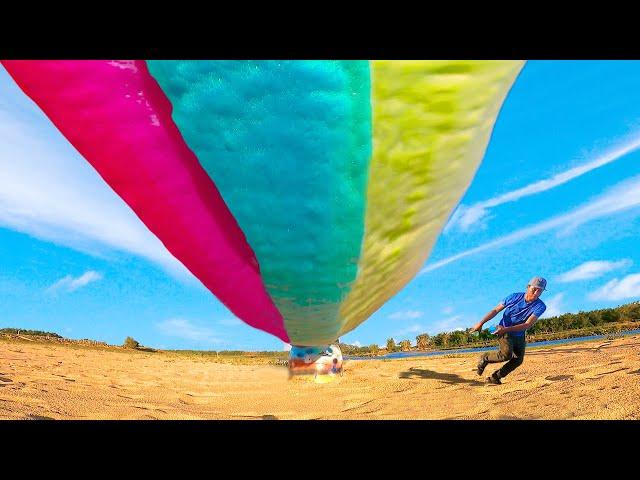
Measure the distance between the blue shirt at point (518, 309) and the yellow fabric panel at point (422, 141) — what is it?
6.40 ft

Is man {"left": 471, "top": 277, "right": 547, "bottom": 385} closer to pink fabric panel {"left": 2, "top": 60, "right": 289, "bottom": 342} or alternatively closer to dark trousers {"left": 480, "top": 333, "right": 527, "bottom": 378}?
dark trousers {"left": 480, "top": 333, "right": 527, "bottom": 378}

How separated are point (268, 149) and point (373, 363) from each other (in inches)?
193

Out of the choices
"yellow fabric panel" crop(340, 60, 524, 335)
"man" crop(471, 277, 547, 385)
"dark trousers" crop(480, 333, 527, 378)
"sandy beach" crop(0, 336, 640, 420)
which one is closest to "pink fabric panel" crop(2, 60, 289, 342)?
"yellow fabric panel" crop(340, 60, 524, 335)

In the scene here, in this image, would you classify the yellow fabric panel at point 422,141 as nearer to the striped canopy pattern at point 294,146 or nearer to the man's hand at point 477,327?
the striped canopy pattern at point 294,146

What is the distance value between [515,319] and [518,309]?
0.08 metres

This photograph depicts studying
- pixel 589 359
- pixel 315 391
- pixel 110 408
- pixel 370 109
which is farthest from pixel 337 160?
pixel 589 359

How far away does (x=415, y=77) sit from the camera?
2.60 feet

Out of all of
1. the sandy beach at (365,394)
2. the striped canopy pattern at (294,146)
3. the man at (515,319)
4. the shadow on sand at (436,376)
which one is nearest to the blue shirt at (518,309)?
the man at (515,319)

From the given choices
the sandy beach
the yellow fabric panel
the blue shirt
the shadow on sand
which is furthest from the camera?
the shadow on sand

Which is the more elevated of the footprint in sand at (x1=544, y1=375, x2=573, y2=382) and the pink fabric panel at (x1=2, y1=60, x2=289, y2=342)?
the pink fabric panel at (x1=2, y1=60, x2=289, y2=342)

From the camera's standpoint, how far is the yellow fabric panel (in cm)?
81

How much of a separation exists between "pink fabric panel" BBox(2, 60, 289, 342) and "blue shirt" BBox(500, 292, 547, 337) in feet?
6.67

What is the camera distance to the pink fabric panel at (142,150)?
3.26 ft

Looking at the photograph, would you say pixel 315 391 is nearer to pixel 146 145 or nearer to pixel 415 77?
pixel 146 145
